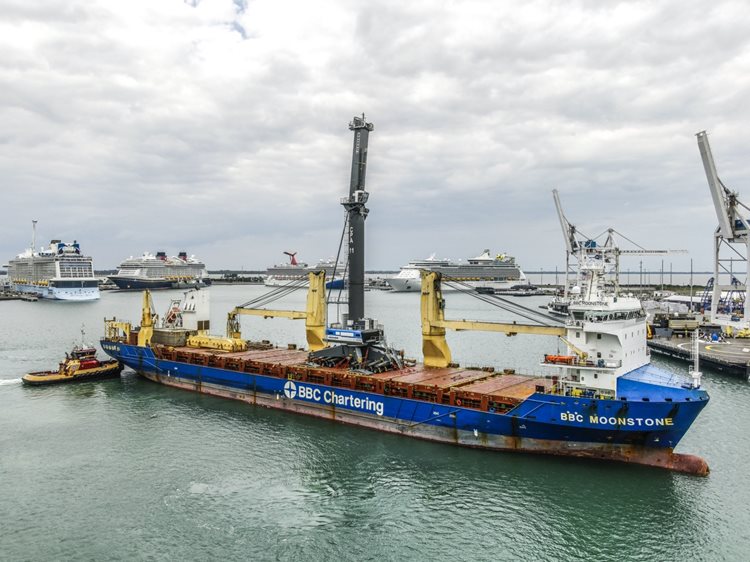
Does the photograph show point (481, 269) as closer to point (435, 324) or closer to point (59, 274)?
point (59, 274)

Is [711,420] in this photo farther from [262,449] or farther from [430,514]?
[262,449]

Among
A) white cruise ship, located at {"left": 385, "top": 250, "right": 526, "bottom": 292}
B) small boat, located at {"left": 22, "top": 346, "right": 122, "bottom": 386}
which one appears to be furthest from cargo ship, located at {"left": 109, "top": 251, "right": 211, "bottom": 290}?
small boat, located at {"left": 22, "top": 346, "right": 122, "bottom": 386}

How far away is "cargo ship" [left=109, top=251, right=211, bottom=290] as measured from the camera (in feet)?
502

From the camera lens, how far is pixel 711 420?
86.4 ft

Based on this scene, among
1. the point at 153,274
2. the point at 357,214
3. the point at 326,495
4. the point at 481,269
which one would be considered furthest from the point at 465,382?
the point at 153,274

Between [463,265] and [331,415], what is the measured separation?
135 m

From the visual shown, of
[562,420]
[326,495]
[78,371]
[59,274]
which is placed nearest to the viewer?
[326,495]

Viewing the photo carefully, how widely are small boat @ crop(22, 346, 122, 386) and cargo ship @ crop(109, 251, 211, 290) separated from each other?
384 feet

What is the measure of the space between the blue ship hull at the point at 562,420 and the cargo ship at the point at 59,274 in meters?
105

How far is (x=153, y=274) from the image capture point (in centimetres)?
15725

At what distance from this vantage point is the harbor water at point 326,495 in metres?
15.2

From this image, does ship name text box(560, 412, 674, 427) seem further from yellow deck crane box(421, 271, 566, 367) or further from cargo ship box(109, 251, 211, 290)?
cargo ship box(109, 251, 211, 290)

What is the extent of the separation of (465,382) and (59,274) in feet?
377

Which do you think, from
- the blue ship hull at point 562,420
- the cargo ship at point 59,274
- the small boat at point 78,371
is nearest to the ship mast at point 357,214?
the blue ship hull at point 562,420
